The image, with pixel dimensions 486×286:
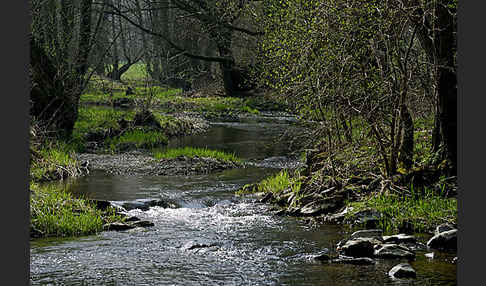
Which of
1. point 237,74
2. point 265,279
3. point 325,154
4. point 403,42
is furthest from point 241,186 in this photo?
point 237,74

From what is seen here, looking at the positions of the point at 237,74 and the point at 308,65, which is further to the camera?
the point at 237,74

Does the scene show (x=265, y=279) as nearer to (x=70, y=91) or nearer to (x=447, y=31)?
(x=447, y=31)

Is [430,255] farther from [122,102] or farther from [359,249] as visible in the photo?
[122,102]

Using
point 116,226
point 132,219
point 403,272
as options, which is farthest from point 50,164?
point 403,272

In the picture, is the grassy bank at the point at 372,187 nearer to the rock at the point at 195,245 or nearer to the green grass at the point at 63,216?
the rock at the point at 195,245

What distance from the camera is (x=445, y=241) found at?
28.2ft

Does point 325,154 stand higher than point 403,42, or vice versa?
point 403,42

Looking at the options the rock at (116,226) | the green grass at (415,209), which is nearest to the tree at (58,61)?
the rock at (116,226)

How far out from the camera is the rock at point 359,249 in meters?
8.42

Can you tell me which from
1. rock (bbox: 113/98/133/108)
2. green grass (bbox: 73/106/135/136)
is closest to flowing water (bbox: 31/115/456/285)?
green grass (bbox: 73/106/135/136)

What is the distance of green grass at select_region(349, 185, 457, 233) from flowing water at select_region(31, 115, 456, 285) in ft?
2.67

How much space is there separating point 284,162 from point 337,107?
24.2ft

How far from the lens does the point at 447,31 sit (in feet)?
34.3

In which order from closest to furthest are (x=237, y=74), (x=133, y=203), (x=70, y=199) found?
(x=70, y=199) → (x=133, y=203) → (x=237, y=74)
